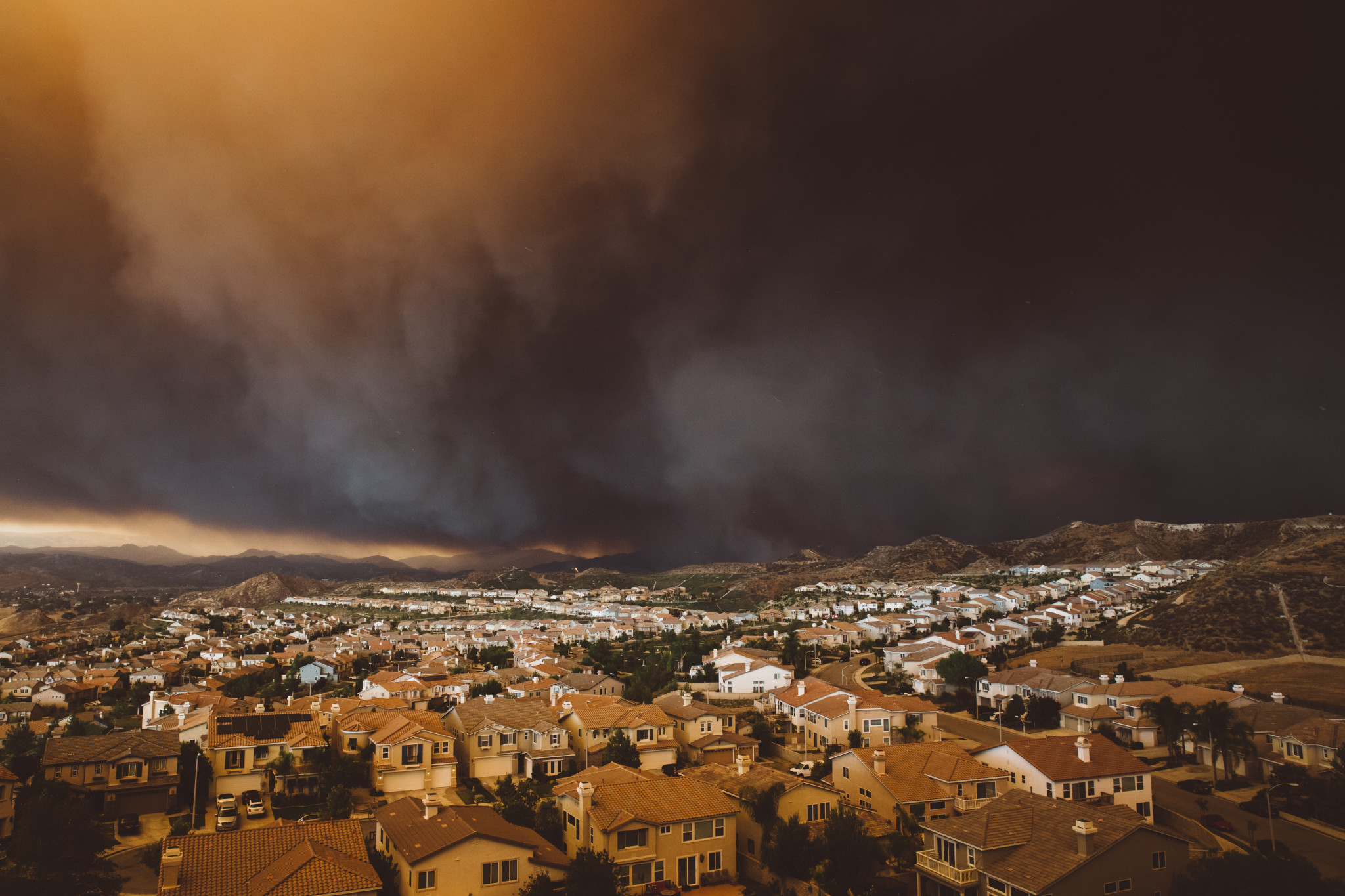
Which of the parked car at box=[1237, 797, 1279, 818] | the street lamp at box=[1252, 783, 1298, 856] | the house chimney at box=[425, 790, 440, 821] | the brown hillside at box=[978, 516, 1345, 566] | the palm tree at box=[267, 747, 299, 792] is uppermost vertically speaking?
the brown hillside at box=[978, 516, 1345, 566]

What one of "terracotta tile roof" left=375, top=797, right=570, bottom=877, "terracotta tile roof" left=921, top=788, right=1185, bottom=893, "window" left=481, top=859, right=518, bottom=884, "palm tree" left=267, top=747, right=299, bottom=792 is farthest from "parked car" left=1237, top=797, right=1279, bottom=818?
"palm tree" left=267, top=747, right=299, bottom=792

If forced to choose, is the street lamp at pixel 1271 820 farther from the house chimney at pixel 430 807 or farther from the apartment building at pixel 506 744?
the apartment building at pixel 506 744

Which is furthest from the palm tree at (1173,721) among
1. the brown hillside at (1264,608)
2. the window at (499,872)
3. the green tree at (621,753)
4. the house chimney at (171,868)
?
the house chimney at (171,868)

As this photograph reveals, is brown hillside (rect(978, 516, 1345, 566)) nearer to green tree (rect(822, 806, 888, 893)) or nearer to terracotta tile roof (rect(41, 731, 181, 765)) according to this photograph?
green tree (rect(822, 806, 888, 893))

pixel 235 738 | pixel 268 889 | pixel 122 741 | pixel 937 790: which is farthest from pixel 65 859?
pixel 937 790

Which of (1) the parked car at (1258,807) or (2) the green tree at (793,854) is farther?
(1) the parked car at (1258,807)
